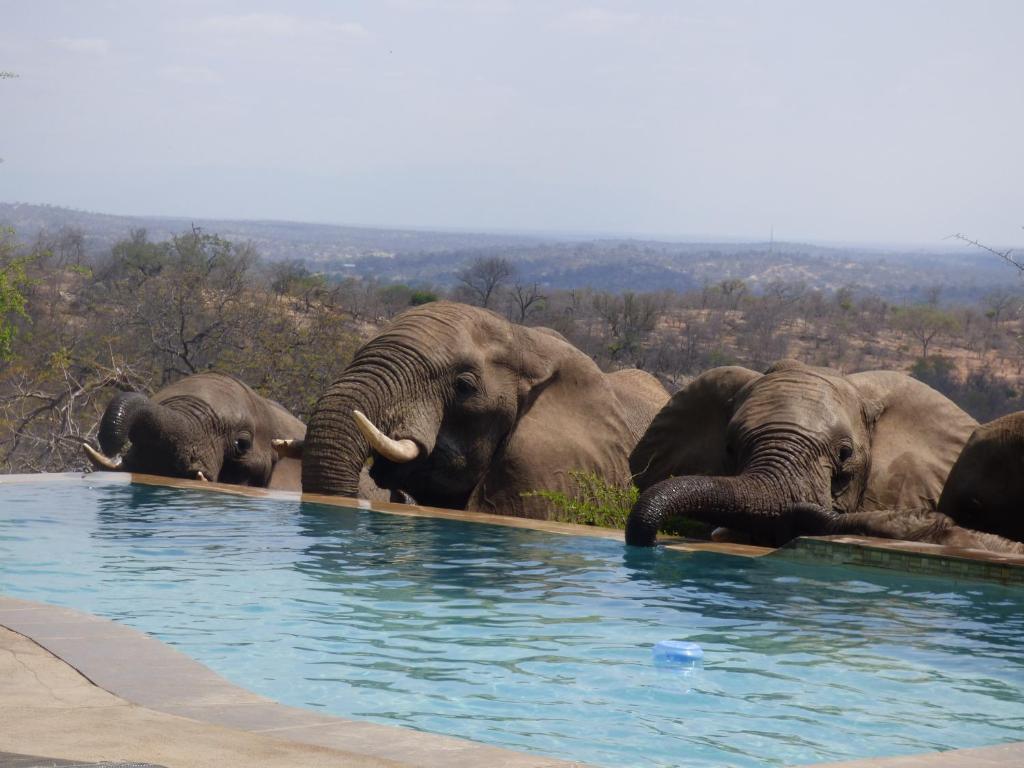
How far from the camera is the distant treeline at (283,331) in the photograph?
2320cm

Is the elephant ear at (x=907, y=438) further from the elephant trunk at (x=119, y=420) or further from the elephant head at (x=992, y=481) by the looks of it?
the elephant trunk at (x=119, y=420)

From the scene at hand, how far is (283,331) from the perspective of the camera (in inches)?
1082

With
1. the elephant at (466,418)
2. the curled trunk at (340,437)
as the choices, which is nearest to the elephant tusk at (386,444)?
the elephant at (466,418)

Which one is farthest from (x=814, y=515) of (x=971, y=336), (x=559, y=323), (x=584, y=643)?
(x=971, y=336)

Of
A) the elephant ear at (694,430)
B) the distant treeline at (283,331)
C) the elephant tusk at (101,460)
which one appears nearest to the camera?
the elephant ear at (694,430)

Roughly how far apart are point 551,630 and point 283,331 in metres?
20.1

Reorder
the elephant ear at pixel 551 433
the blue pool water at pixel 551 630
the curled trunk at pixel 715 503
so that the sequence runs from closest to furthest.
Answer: the blue pool water at pixel 551 630
the curled trunk at pixel 715 503
the elephant ear at pixel 551 433

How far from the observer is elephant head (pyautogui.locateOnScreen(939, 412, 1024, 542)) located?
977 cm

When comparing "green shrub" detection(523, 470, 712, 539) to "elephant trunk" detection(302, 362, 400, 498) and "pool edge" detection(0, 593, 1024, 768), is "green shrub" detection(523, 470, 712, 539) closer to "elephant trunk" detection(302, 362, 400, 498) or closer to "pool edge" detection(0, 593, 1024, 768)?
"elephant trunk" detection(302, 362, 400, 498)

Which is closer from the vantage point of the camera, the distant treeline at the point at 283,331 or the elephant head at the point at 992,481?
the elephant head at the point at 992,481

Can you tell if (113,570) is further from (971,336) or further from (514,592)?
(971,336)

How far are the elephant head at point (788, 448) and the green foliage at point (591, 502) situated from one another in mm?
291

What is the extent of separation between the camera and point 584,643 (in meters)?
7.54

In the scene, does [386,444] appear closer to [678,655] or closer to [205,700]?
[678,655]
